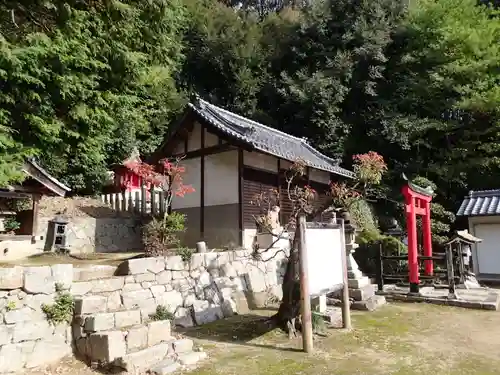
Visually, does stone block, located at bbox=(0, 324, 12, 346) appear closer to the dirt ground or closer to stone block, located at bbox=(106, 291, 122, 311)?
the dirt ground

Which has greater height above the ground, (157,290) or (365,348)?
(157,290)

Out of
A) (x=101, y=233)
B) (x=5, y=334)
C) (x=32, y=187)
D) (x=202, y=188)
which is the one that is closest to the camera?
(x=5, y=334)

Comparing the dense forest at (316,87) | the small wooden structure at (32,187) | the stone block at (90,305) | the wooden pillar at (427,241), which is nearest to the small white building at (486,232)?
the dense forest at (316,87)

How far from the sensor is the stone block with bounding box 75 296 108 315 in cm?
620

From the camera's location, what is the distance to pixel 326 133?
21.4 meters

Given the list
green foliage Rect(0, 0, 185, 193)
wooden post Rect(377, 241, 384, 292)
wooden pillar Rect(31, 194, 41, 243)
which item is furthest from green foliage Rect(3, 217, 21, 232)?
wooden post Rect(377, 241, 384, 292)

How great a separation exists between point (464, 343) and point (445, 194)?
47.6ft

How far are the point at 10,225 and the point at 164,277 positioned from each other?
765 centimetres

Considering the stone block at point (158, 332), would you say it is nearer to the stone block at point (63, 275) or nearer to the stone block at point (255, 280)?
the stone block at point (63, 275)

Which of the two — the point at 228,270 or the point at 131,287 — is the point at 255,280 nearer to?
the point at 228,270

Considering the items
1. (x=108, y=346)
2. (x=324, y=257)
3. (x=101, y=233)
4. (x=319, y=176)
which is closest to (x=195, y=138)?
(x=101, y=233)

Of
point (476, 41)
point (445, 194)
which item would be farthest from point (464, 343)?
point (476, 41)

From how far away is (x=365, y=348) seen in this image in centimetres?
663

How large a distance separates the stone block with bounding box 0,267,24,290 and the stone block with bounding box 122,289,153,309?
179cm
